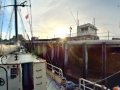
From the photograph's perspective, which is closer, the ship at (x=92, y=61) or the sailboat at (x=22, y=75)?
the sailboat at (x=22, y=75)

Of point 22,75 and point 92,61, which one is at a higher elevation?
point 22,75

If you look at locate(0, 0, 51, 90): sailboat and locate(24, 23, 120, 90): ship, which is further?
locate(24, 23, 120, 90): ship

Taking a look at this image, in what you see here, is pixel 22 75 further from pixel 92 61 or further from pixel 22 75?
pixel 92 61

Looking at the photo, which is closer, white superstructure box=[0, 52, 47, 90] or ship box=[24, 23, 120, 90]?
white superstructure box=[0, 52, 47, 90]

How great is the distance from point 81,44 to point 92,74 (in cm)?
350

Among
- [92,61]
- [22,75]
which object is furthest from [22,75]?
[92,61]

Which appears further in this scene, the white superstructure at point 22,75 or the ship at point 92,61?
the ship at point 92,61

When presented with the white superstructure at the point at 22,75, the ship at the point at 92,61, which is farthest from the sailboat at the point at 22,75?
the ship at the point at 92,61

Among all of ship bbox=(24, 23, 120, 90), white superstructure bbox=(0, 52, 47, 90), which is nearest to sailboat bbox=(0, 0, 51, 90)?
white superstructure bbox=(0, 52, 47, 90)

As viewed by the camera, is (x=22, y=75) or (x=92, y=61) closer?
(x=22, y=75)

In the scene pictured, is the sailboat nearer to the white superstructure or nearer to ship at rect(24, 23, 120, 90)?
the white superstructure

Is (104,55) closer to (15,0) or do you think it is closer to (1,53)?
(15,0)

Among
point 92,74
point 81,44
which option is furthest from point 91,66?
point 81,44

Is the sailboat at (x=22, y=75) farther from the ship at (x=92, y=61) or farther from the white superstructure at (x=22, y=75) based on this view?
the ship at (x=92, y=61)
